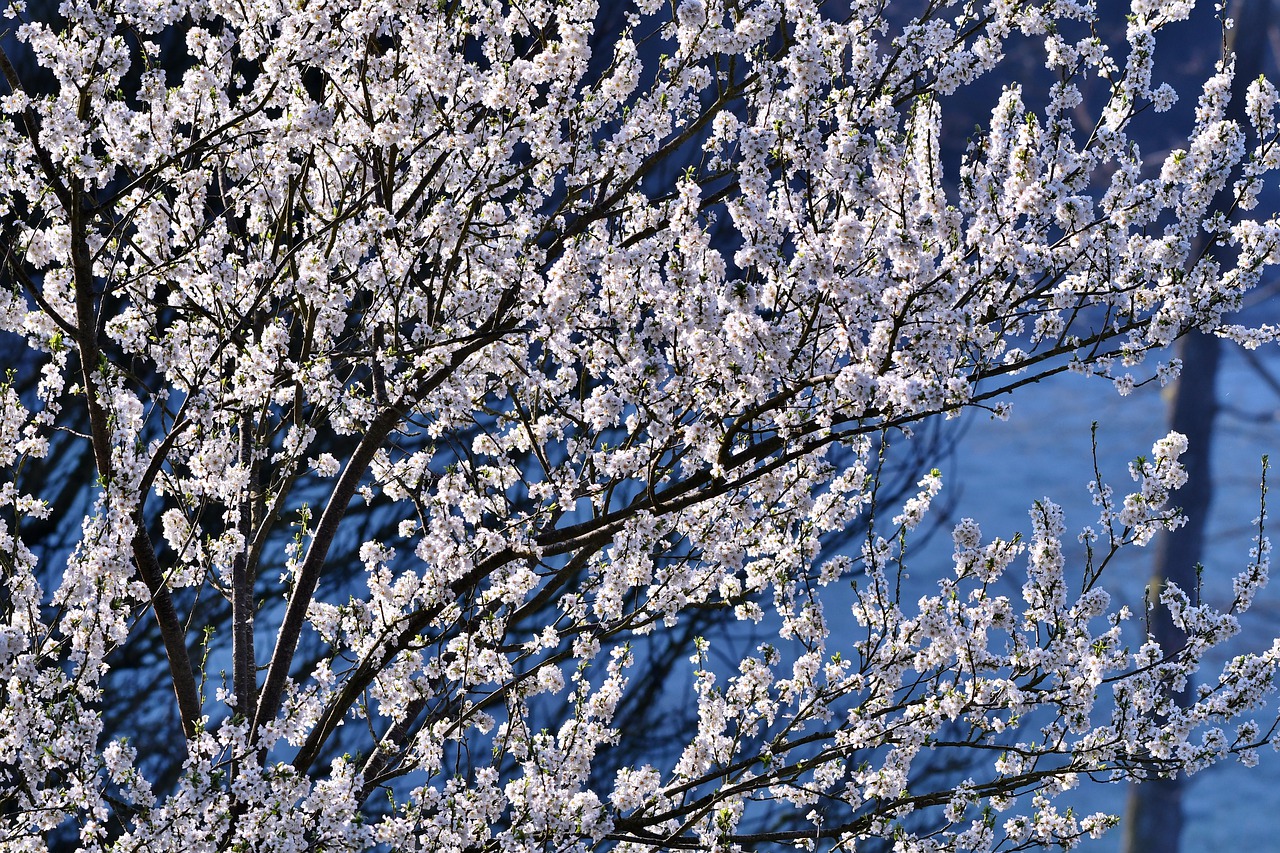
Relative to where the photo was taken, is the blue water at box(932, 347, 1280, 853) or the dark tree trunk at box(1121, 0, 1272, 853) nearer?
the dark tree trunk at box(1121, 0, 1272, 853)

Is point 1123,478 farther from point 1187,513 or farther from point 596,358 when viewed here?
point 596,358

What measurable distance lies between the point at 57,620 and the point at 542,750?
143 cm

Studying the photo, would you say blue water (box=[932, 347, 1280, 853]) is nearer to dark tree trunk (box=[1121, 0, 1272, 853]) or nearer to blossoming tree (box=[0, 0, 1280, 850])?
dark tree trunk (box=[1121, 0, 1272, 853])

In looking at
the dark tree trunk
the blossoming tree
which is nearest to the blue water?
the dark tree trunk

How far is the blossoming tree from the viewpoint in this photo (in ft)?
10.3

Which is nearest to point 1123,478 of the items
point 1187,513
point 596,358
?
point 1187,513

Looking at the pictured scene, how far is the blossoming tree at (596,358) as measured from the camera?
10.3 ft

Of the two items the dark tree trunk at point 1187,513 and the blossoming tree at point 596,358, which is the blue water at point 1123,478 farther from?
the blossoming tree at point 596,358

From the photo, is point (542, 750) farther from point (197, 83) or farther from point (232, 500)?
point (197, 83)

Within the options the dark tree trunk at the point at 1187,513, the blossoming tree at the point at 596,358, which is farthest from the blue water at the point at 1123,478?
the blossoming tree at the point at 596,358

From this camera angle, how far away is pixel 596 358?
3.63m

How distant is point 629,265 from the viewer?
3615 mm

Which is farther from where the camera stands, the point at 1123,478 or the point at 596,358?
the point at 1123,478

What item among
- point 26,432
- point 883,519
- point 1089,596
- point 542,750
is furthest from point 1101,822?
point 883,519
